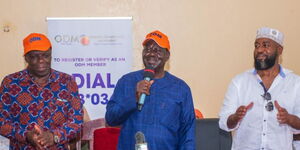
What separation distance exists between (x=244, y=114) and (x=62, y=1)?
296 cm

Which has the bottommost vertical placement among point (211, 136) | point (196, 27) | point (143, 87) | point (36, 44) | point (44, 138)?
point (211, 136)

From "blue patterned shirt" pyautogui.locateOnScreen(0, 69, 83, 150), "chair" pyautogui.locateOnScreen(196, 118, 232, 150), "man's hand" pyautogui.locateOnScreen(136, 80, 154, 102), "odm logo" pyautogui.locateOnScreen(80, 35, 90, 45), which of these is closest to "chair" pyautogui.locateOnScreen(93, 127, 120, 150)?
"chair" pyautogui.locateOnScreen(196, 118, 232, 150)

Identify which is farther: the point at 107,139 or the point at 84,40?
the point at 84,40

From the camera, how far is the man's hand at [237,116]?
3.74 meters

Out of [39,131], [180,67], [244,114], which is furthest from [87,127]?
[244,114]

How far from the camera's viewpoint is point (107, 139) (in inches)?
187

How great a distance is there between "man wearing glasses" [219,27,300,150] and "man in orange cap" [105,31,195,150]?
1.68ft

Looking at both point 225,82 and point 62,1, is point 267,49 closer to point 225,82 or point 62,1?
point 225,82

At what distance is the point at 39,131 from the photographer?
3516 mm

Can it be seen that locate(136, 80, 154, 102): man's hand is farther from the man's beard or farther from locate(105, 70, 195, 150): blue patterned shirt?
the man's beard

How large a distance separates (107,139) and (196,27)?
6.44 feet

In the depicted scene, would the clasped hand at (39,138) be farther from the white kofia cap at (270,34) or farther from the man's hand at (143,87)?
the white kofia cap at (270,34)

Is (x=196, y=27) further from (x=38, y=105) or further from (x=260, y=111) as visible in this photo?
(x=38, y=105)

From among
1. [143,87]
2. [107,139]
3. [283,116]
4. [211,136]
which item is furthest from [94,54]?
[283,116]
